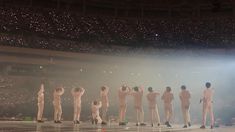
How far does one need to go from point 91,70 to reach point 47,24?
4.74m

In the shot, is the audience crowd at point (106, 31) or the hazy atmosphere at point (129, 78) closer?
the audience crowd at point (106, 31)

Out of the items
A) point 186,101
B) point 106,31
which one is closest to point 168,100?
point 186,101

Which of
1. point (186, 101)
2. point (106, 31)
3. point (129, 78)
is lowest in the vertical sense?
point (186, 101)

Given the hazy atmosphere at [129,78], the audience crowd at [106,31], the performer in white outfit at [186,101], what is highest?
the audience crowd at [106,31]

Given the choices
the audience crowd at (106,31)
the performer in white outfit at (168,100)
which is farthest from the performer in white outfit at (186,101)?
the audience crowd at (106,31)

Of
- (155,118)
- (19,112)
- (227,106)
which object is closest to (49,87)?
(19,112)

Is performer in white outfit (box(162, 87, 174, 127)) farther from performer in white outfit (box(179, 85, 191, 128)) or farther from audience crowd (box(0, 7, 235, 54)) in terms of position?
audience crowd (box(0, 7, 235, 54))

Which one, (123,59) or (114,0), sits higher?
(114,0)

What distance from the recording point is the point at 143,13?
2552cm

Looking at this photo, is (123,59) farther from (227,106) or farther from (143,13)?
(227,106)

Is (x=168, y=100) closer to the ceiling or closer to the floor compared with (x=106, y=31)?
closer to the floor

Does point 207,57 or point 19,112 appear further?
point 207,57

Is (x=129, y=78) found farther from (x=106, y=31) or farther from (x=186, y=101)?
(x=186, y=101)

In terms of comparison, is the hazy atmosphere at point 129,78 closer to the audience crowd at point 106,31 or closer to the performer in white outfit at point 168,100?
the audience crowd at point 106,31
